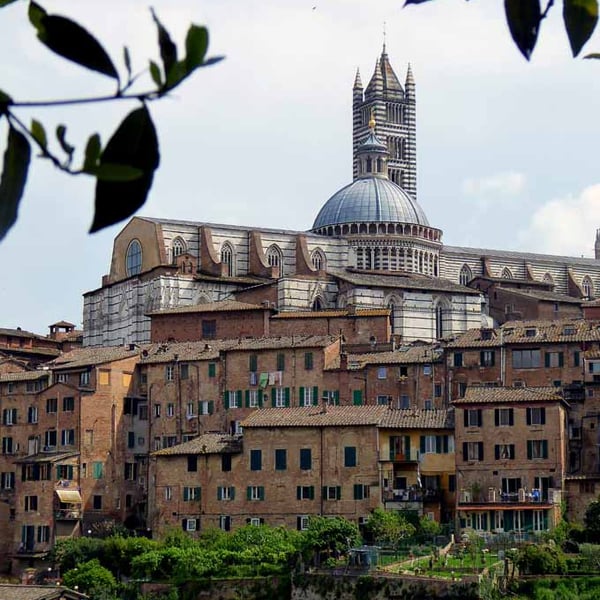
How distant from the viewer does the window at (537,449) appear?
49.1 meters

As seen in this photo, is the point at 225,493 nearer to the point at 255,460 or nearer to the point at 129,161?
the point at 255,460

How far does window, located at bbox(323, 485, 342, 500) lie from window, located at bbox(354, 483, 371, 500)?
1.81 ft

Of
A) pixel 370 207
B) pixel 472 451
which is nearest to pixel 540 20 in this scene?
pixel 472 451

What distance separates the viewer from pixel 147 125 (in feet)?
7.77

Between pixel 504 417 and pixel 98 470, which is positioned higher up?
pixel 504 417

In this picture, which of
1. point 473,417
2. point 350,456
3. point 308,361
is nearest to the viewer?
point 473,417

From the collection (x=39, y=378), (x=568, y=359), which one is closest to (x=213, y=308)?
(x=39, y=378)

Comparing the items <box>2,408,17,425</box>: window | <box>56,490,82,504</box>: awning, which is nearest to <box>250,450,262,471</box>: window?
<box>56,490,82,504</box>: awning

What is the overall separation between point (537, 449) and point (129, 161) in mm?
47719

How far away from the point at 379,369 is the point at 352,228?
29814mm

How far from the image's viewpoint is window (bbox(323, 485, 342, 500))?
2007 inches

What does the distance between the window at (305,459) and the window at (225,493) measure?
279 cm

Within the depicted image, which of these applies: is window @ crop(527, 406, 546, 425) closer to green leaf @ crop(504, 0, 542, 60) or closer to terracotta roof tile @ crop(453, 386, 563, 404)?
terracotta roof tile @ crop(453, 386, 563, 404)

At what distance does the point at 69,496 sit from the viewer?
55781 mm
